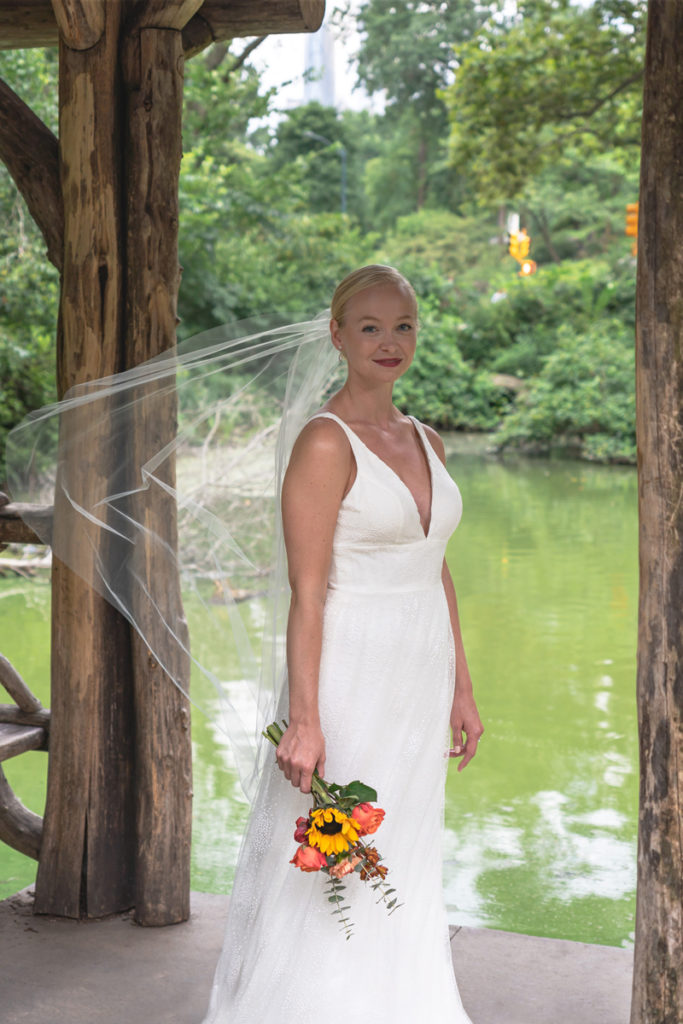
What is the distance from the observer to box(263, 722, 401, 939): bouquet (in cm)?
223

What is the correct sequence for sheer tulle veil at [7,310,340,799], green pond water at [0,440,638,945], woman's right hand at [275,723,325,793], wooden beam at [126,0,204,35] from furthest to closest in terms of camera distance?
green pond water at [0,440,638,945]
wooden beam at [126,0,204,35]
sheer tulle veil at [7,310,340,799]
woman's right hand at [275,723,325,793]

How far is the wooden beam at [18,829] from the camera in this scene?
3.61 metres

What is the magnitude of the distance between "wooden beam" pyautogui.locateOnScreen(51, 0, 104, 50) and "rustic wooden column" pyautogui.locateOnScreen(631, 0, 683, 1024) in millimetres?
1506

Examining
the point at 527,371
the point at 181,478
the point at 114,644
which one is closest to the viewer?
the point at 114,644

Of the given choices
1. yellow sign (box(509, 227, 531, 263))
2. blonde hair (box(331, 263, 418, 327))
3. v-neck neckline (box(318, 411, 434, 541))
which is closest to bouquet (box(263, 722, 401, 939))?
v-neck neckline (box(318, 411, 434, 541))

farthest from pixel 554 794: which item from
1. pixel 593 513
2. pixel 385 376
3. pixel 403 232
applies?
pixel 403 232

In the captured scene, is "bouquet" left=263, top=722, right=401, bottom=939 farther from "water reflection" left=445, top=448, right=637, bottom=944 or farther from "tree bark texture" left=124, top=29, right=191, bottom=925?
"water reflection" left=445, top=448, right=637, bottom=944

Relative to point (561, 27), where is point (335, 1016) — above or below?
below

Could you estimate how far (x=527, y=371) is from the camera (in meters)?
22.0

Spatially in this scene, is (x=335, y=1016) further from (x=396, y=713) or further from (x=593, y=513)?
(x=593, y=513)

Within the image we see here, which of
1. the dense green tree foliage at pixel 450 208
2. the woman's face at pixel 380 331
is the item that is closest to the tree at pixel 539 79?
the dense green tree foliage at pixel 450 208

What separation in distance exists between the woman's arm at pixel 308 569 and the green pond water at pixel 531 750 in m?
1.14

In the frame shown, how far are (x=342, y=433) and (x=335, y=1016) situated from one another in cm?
125

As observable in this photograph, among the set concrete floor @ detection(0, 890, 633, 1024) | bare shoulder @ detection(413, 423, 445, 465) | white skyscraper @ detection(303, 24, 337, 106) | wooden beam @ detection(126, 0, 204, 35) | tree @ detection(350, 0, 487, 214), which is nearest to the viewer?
bare shoulder @ detection(413, 423, 445, 465)
